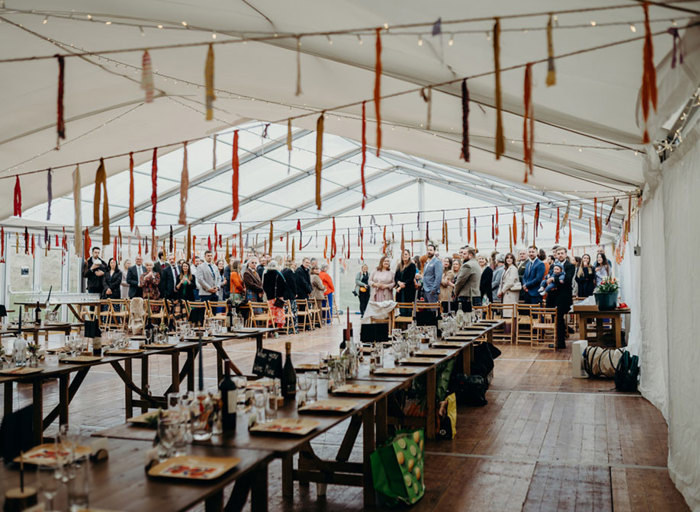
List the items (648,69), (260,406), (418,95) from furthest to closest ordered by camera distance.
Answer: (418,95) < (260,406) < (648,69)

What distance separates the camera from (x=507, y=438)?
192 inches

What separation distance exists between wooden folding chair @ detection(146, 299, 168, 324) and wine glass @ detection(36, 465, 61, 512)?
431 inches

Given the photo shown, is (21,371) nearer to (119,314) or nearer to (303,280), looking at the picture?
(119,314)

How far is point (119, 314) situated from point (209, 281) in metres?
2.11

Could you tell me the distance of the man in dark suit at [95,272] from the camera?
13.5 metres

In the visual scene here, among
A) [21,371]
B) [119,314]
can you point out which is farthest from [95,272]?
[21,371]

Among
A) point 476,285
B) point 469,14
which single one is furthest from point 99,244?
point 469,14

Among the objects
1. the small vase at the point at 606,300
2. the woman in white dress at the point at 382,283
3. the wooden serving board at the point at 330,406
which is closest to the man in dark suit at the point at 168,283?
the woman in white dress at the point at 382,283

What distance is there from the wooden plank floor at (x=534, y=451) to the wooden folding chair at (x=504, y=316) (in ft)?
12.2

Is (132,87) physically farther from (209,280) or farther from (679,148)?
(209,280)

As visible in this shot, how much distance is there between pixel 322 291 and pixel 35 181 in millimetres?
7288

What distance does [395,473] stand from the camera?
3361mm

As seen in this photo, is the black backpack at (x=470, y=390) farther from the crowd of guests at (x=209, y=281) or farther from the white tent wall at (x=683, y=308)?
the crowd of guests at (x=209, y=281)

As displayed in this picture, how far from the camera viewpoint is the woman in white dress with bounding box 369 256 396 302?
10.8 m
